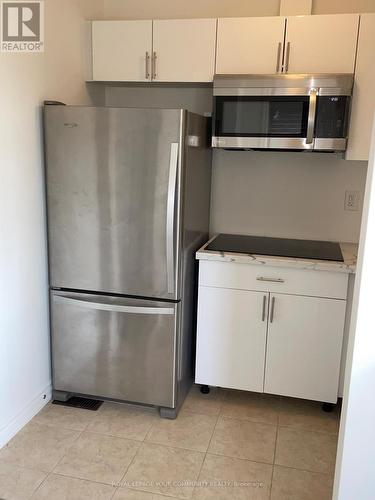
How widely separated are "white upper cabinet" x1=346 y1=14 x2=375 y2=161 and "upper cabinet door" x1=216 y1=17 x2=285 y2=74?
0.41 meters

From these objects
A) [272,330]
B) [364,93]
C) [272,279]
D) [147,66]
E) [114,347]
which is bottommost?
[114,347]

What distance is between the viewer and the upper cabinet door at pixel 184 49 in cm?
261

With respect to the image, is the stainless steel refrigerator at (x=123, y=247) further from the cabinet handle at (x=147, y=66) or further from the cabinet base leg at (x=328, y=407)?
the cabinet base leg at (x=328, y=407)

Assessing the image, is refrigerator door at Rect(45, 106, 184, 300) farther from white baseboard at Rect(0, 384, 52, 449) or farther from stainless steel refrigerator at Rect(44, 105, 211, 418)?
white baseboard at Rect(0, 384, 52, 449)

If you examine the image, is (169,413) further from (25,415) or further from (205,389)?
(25,415)

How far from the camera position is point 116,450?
7.54ft

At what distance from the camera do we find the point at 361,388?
1.55 metres

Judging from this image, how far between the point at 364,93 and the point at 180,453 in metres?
2.04

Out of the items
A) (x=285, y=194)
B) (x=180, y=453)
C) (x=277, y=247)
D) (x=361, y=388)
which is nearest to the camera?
(x=361, y=388)

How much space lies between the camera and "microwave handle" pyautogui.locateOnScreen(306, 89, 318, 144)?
2.41 m

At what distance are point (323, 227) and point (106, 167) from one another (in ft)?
4.64

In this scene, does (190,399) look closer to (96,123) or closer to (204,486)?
(204,486)

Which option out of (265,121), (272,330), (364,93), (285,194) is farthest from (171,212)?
(364,93)

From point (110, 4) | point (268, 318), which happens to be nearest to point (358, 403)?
point (268, 318)
